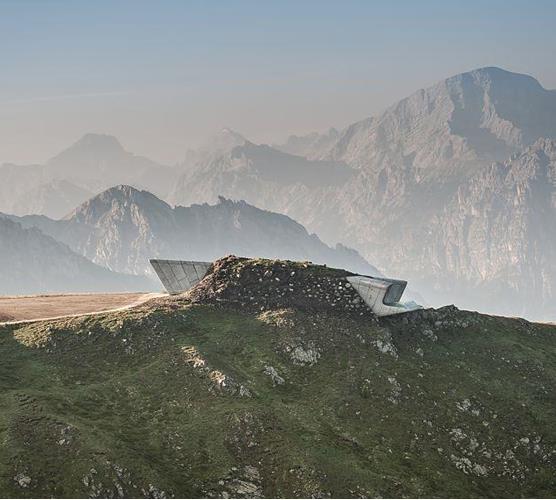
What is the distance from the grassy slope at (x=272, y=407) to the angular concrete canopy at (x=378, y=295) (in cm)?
171

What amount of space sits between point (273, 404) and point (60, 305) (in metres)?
31.7

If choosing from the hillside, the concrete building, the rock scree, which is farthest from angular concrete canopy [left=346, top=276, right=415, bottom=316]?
the hillside

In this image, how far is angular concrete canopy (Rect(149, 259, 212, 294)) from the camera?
69.6 metres

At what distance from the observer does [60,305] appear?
224 feet

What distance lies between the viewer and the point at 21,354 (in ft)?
164

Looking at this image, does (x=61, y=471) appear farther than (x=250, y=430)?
No

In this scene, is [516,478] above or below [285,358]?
below

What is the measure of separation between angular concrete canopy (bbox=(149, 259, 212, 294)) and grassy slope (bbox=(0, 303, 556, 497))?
10.4 m

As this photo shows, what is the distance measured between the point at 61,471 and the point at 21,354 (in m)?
16.6

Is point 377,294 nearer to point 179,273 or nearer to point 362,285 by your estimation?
point 362,285

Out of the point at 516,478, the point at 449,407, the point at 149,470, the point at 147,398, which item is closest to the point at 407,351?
the point at 449,407

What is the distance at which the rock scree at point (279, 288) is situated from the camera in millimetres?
61156

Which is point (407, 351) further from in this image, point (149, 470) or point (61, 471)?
point (61, 471)

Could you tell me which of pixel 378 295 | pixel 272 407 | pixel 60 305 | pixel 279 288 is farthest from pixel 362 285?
pixel 60 305
